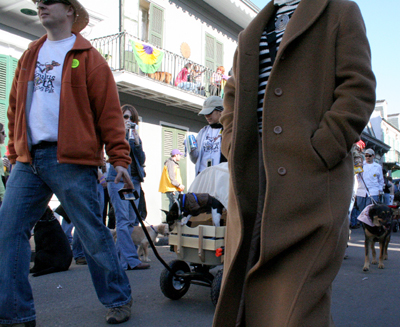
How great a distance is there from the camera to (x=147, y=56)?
13523mm

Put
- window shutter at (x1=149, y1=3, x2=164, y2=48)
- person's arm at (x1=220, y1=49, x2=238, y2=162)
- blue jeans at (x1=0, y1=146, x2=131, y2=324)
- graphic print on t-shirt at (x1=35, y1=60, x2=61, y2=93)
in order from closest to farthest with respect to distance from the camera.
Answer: person's arm at (x1=220, y1=49, x2=238, y2=162)
blue jeans at (x1=0, y1=146, x2=131, y2=324)
graphic print on t-shirt at (x1=35, y1=60, x2=61, y2=93)
window shutter at (x1=149, y1=3, x2=164, y2=48)

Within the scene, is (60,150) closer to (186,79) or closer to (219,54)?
(186,79)

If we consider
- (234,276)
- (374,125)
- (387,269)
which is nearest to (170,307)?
(234,276)

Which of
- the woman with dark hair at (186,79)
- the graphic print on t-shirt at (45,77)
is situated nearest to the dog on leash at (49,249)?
the graphic print on t-shirt at (45,77)

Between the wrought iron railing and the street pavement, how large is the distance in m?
8.82

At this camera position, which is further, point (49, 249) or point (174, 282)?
point (49, 249)

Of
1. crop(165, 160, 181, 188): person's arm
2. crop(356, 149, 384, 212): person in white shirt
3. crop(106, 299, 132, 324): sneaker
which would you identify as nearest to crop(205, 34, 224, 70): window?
crop(165, 160, 181, 188): person's arm

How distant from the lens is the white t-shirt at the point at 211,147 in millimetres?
5430

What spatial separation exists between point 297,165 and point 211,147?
3.79 m

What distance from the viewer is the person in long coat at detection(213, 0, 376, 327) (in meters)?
1.70

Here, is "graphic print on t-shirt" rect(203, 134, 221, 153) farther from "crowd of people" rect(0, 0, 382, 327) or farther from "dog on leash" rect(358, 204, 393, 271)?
"crowd of people" rect(0, 0, 382, 327)

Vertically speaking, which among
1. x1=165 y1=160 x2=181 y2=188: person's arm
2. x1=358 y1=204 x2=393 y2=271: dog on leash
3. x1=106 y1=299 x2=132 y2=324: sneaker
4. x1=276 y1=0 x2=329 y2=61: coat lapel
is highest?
x1=276 y1=0 x2=329 y2=61: coat lapel

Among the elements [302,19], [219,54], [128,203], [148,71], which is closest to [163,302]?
[128,203]

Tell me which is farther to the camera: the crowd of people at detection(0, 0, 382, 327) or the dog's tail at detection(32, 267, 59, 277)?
the dog's tail at detection(32, 267, 59, 277)
